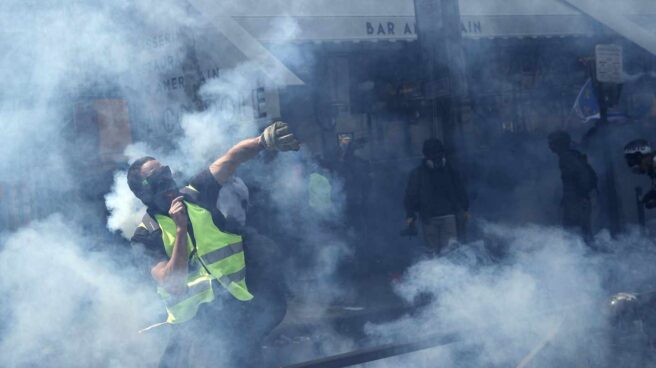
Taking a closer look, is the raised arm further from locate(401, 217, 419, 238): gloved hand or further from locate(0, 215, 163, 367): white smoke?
locate(401, 217, 419, 238): gloved hand

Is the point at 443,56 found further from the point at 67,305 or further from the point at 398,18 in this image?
the point at 67,305

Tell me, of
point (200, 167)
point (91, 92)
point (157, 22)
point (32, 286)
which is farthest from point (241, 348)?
point (91, 92)

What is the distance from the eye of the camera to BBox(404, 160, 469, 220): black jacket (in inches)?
248

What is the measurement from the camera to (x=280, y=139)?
10.2 feet

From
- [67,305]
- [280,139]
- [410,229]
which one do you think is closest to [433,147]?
[410,229]

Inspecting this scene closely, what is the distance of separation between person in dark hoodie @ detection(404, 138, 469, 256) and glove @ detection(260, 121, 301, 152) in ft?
10.8

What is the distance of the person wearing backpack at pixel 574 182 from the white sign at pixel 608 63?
63 cm

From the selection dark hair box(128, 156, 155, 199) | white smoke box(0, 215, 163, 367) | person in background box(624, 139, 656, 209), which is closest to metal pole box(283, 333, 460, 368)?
dark hair box(128, 156, 155, 199)

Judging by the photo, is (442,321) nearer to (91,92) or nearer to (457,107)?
(457,107)

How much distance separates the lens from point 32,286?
4.43 meters

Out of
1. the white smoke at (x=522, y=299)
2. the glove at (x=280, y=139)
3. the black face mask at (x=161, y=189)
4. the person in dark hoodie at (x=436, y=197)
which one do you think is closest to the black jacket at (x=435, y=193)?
the person in dark hoodie at (x=436, y=197)

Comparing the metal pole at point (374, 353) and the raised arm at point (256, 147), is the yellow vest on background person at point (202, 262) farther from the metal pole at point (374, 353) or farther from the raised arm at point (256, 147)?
the metal pole at point (374, 353)

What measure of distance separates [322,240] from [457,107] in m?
2.15

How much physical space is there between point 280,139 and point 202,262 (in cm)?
61
